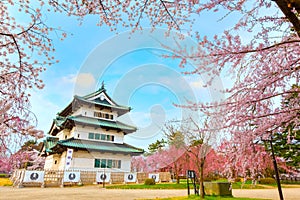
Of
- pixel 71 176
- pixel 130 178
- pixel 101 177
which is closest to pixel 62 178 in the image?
pixel 71 176

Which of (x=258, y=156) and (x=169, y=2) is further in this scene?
(x=258, y=156)

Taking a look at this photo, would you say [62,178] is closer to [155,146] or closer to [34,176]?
[34,176]

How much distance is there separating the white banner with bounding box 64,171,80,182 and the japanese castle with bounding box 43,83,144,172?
1.69m

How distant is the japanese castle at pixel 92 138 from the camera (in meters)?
19.8

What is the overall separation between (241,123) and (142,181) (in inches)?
742

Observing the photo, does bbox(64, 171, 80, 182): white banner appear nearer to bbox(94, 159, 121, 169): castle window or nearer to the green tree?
bbox(94, 159, 121, 169): castle window

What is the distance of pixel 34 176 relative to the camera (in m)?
15.3

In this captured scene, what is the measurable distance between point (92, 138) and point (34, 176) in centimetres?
728

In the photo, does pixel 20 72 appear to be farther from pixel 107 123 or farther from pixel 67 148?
pixel 107 123

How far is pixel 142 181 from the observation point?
20547mm

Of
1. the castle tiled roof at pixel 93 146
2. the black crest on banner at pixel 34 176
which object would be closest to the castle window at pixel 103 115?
the castle tiled roof at pixel 93 146

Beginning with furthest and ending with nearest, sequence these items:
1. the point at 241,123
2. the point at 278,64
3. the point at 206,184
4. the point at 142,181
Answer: the point at 142,181 < the point at 206,184 < the point at 241,123 < the point at 278,64

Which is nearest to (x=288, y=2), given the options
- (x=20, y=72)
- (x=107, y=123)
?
(x=20, y=72)

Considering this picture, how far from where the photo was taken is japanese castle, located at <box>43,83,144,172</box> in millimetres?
19766
